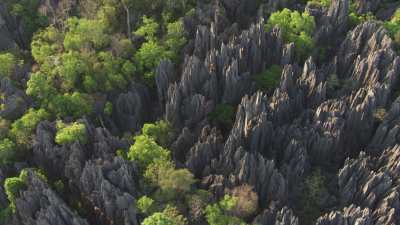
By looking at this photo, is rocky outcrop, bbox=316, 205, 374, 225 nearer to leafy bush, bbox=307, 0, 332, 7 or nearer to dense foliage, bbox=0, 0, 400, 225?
dense foliage, bbox=0, 0, 400, 225

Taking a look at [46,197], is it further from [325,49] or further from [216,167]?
[325,49]

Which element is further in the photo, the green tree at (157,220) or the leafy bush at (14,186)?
the leafy bush at (14,186)

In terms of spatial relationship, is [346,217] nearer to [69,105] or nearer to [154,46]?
[154,46]

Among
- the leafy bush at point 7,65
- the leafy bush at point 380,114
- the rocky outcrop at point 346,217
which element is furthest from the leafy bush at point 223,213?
the leafy bush at point 7,65

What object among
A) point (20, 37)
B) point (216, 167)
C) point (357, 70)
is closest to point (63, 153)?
point (216, 167)

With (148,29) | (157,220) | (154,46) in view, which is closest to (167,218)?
(157,220)

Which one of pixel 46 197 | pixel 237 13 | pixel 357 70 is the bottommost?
pixel 46 197

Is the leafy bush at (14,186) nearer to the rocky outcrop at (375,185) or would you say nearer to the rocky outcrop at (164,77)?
the rocky outcrop at (164,77)
